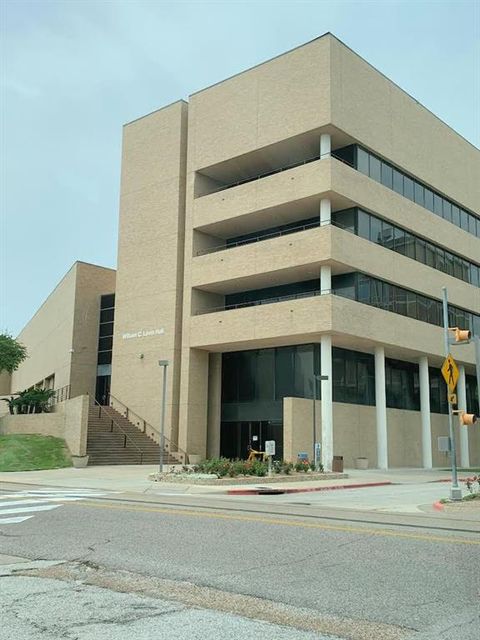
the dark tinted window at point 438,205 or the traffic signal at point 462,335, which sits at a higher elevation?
the dark tinted window at point 438,205

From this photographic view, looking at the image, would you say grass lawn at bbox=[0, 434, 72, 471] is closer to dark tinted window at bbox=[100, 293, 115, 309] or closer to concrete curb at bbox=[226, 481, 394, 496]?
concrete curb at bbox=[226, 481, 394, 496]

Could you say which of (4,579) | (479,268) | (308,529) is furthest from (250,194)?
(4,579)

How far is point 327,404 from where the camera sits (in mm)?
34094

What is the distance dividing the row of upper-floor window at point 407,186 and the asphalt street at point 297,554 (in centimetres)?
2763

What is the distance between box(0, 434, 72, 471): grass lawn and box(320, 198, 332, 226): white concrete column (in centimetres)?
1768

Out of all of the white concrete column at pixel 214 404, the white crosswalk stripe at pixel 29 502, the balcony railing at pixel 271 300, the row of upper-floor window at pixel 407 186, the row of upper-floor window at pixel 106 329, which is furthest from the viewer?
the row of upper-floor window at pixel 106 329

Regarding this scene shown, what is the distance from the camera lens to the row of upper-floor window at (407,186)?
38.4m

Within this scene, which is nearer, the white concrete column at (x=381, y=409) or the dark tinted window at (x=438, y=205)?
the white concrete column at (x=381, y=409)

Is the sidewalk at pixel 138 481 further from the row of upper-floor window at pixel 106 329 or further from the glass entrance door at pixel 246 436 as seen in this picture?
the row of upper-floor window at pixel 106 329

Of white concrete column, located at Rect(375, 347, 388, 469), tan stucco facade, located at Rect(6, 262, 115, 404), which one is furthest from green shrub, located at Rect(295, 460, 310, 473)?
tan stucco facade, located at Rect(6, 262, 115, 404)

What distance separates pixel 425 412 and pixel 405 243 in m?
10.5

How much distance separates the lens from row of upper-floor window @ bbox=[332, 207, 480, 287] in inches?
1480

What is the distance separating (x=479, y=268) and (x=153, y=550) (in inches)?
1781

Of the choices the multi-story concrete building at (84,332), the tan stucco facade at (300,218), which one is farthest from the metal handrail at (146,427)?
the multi-story concrete building at (84,332)
